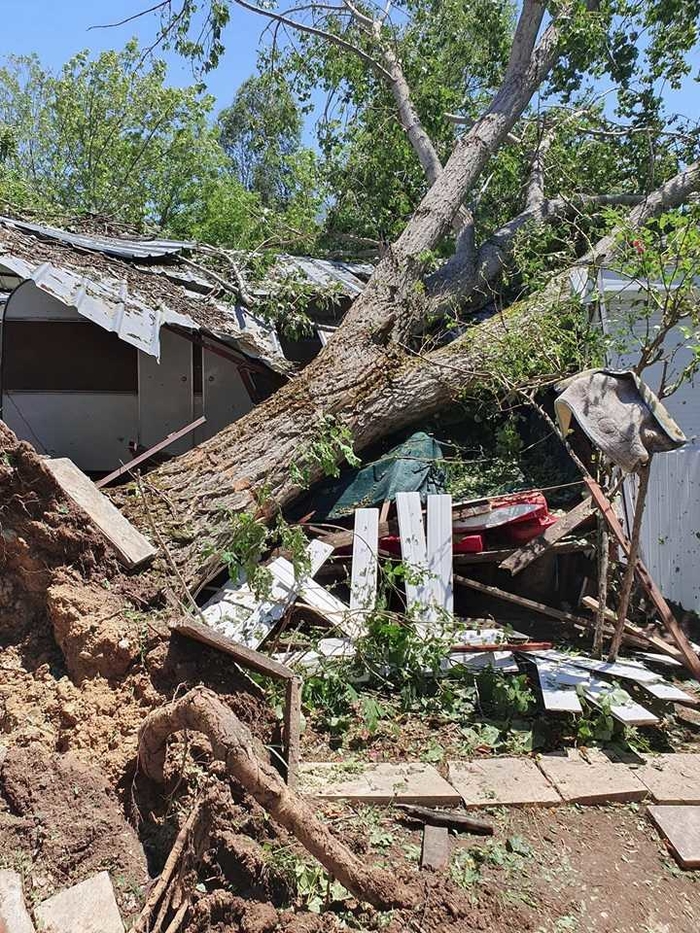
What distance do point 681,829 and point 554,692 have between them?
3.84 ft

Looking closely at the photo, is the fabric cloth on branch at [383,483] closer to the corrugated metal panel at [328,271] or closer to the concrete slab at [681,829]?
the corrugated metal panel at [328,271]

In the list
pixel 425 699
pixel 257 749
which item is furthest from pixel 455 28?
pixel 257 749

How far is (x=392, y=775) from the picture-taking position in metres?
4.29

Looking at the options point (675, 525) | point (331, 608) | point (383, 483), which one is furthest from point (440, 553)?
point (675, 525)

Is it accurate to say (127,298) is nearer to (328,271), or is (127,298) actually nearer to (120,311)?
(120,311)

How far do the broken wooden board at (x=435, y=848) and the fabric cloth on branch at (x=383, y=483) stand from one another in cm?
342

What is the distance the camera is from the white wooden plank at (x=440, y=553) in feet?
20.1

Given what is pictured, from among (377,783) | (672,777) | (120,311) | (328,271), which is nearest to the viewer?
(377,783)

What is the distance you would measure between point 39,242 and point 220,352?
2283 millimetres

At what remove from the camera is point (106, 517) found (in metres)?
4.97

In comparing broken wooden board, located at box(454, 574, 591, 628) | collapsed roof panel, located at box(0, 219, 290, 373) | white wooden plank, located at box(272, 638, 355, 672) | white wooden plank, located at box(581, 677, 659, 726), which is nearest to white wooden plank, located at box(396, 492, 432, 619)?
broken wooden board, located at box(454, 574, 591, 628)

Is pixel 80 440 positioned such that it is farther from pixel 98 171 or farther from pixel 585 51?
pixel 98 171

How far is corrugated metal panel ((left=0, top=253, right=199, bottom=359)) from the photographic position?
6781 mm

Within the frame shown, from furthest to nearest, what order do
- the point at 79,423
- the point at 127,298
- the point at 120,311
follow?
the point at 79,423 → the point at 127,298 → the point at 120,311
